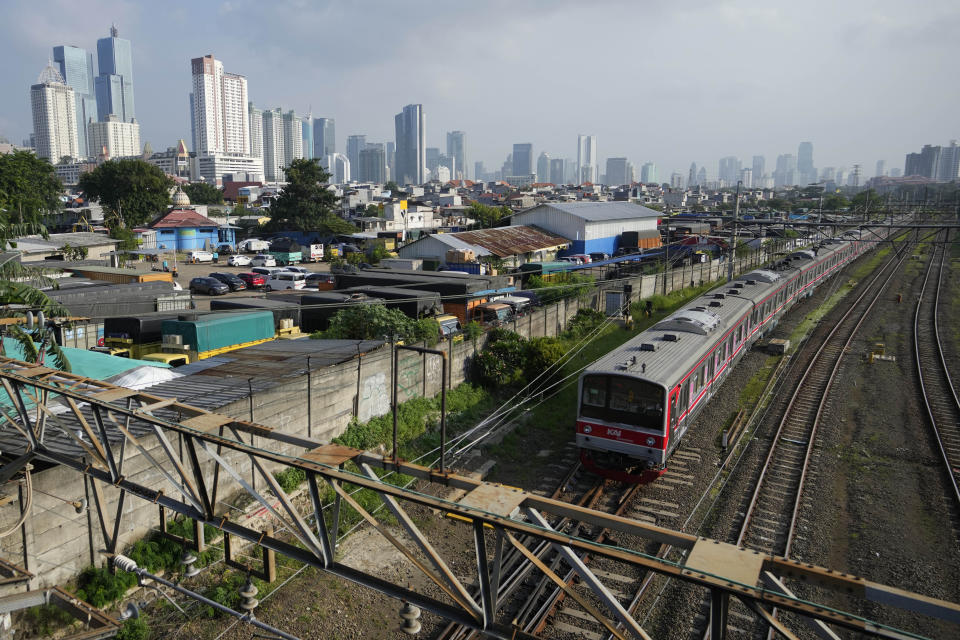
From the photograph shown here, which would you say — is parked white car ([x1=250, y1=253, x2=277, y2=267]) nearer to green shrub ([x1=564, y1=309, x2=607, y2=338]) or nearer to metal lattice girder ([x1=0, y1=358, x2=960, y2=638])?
green shrub ([x1=564, y1=309, x2=607, y2=338])

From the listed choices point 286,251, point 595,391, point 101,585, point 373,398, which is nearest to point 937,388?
point 595,391

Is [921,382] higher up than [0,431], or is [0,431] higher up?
A: [0,431]

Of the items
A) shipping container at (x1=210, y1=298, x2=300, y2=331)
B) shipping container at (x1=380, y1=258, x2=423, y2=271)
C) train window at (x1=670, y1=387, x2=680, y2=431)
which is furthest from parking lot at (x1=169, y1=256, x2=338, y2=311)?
train window at (x1=670, y1=387, x2=680, y2=431)

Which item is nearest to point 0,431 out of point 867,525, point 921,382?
point 867,525

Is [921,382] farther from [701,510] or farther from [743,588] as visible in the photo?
[743,588]

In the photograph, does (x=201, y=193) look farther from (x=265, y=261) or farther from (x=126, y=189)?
(x=265, y=261)
